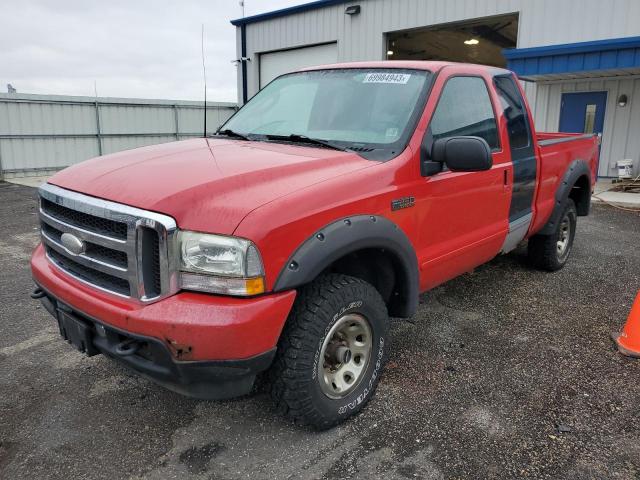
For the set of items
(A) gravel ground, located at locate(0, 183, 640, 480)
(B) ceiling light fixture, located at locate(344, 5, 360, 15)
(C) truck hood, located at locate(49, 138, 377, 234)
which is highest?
(B) ceiling light fixture, located at locate(344, 5, 360, 15)

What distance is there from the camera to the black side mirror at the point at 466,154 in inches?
115

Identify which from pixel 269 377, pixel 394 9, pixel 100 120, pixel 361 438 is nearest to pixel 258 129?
pixel 269 377

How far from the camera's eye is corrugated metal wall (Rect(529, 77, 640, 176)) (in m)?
12.0

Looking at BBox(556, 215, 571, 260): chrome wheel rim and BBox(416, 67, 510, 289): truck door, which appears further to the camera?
BBox(556, 215, 571, 260): chrome wheel rim

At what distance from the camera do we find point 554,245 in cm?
534

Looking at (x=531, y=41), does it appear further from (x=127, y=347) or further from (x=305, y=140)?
(x=127, y=347)

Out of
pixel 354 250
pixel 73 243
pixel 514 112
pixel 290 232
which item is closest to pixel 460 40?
pixel 514 112

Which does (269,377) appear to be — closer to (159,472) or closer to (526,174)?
(159,472)

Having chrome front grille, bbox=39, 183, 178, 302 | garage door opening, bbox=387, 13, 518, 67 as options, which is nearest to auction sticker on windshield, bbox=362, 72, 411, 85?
chrome front grille, bbox=39, 183, 178, 302

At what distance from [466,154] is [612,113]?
11.4m

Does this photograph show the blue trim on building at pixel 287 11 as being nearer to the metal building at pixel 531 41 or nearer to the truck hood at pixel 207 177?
the metal building at pixel 531 41

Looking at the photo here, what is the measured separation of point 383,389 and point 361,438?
1.74ft

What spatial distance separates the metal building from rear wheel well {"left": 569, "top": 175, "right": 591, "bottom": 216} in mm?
5891

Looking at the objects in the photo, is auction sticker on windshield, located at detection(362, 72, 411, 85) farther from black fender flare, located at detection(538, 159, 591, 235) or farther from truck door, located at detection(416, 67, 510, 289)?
black fender flare, located at detection(538, 159, 591, 235)
